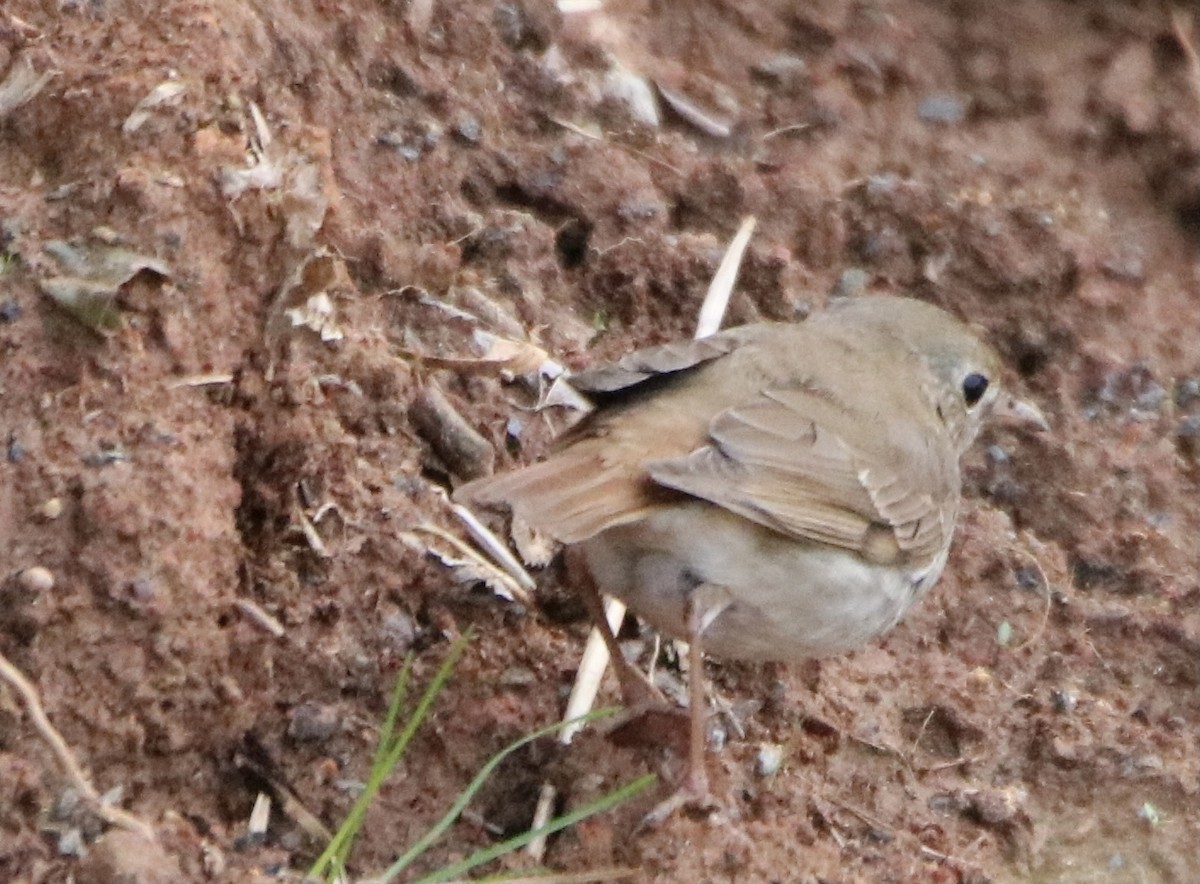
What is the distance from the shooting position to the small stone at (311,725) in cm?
346

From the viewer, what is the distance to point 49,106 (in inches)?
153

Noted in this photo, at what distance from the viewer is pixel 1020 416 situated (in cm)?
493

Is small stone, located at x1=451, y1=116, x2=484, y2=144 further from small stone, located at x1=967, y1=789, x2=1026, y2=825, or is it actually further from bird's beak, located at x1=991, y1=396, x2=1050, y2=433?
small stone, located at x1=967, y1=789, x2=1026, y2=825

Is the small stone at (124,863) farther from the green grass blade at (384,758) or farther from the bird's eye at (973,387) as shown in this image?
the bird's eye at (973,387)

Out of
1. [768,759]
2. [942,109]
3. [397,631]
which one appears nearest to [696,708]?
[768,759]

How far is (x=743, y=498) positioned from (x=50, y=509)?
4.70 feet

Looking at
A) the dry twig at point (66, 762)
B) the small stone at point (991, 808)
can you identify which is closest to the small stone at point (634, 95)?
the small stone at point (991, 808)

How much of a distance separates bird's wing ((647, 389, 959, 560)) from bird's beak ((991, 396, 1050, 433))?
0.63 m

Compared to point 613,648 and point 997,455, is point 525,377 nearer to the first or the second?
point 613,648

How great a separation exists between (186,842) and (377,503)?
976 mm

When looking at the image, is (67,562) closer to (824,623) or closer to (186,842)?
(186,842)

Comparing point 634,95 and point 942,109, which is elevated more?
point 634,95

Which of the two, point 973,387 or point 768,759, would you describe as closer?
point 768,759

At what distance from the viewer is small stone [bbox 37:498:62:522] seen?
Result: 335cm
